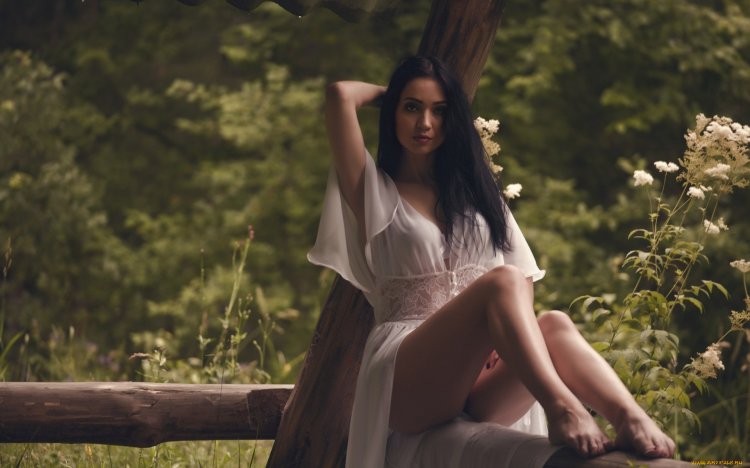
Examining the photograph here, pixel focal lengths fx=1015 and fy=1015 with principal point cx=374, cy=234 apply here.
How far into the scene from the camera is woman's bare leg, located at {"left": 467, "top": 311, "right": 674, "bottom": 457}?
248 centimetres

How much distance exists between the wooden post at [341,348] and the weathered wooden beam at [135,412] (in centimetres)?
14

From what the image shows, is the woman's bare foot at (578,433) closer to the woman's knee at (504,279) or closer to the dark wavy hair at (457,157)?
the woman's knee at (504,279)

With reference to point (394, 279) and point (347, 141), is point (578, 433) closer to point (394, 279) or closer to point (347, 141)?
point (394, 279)

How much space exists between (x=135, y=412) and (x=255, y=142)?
529cm

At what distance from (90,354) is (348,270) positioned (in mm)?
2620

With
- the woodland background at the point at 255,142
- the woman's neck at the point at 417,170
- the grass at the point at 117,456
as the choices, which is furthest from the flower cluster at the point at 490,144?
the woodland background at the point at 255,142

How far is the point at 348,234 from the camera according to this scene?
3391mm

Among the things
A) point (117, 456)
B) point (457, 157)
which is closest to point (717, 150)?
point (457, 157)

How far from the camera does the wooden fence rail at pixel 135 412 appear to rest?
3.53 meters

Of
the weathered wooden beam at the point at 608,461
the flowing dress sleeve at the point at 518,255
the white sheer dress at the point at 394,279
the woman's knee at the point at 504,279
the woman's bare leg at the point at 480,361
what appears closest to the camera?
the weathered wooden beam at the point at 608,461

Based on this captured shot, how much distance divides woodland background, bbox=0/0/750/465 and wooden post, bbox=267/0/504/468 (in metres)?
3.90

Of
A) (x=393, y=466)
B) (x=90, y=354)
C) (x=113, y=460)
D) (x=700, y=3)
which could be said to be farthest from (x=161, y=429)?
(x=700, y=3)

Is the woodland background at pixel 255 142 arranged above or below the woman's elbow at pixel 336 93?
below

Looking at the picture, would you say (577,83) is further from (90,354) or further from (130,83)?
(90,354)
